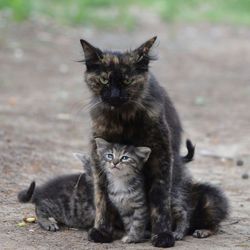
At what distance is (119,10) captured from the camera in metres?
21.6

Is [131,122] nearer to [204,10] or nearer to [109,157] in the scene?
[109,157]

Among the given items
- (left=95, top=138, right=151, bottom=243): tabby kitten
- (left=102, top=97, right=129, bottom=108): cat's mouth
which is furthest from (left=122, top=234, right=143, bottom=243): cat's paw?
(left=102, top=97, right=129, bottom=108): cat's mouth

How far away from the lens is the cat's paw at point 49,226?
678cm

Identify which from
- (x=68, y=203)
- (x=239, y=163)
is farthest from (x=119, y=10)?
(x=68, y=203)

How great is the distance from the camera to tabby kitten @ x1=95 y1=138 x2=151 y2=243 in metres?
6.47

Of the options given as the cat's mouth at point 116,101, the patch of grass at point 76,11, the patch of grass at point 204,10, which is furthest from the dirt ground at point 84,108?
the cat's mouth at point 116,101

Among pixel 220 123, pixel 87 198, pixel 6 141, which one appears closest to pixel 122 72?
pixel 87 198

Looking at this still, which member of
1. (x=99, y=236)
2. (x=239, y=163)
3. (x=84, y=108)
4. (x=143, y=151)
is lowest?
(x=99, y=236)

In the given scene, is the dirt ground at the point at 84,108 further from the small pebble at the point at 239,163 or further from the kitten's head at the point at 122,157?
the kitten's head at the point at 122,157

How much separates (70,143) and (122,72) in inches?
171

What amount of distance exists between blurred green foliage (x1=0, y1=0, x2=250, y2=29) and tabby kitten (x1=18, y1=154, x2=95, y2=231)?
39.2 feet

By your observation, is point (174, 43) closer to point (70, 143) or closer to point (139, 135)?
point (70, 143)

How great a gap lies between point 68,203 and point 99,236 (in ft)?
1.90

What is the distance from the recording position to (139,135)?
21.7ft
